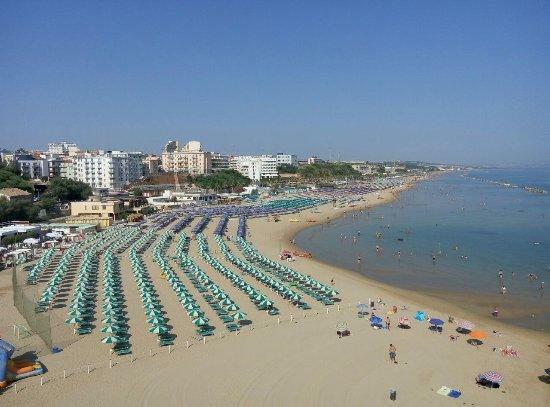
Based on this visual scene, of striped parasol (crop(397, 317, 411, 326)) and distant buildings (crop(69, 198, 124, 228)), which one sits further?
distant buildings (crop(69, 198, 124, 228))

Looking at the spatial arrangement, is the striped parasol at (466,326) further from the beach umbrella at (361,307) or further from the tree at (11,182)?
the tree at (11,182)

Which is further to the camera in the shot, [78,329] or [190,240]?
[190,240]

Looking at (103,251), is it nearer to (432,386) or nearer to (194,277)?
(194,277)

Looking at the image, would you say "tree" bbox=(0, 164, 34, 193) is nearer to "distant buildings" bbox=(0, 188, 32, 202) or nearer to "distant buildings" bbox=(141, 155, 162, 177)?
"distant buildings" bbox=(0, 188, 32, 202)

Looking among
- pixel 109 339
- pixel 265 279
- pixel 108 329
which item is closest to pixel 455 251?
pixel 265 279

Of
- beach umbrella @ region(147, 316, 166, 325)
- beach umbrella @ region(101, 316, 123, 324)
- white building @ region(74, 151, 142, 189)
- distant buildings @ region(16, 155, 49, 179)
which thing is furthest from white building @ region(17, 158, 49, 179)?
beach umbrella @ region(147, 316, 166, 325)

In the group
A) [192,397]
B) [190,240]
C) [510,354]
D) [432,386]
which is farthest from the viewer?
[190,240]

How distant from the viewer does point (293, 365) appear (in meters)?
14.6

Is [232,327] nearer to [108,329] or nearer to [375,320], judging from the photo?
[108,329]

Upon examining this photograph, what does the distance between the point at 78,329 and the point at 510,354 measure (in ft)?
48.4

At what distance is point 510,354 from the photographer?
15.9 m

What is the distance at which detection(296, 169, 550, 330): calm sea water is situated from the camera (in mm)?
24341

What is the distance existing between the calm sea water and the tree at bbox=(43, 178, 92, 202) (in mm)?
27625

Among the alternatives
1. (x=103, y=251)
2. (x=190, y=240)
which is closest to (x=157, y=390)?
(x=103, y=251)
